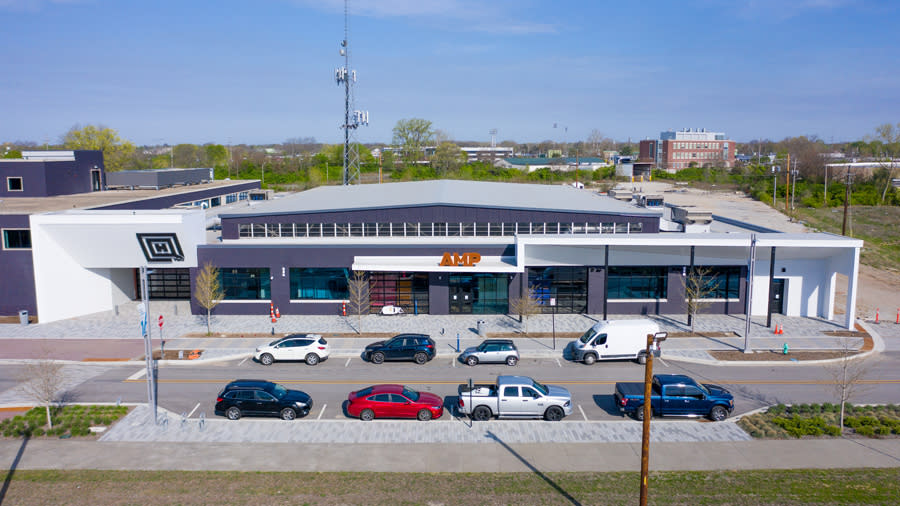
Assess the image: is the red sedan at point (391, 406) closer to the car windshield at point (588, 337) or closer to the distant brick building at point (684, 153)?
the car windshield at point (588, 337)

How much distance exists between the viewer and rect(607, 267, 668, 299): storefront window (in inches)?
1467

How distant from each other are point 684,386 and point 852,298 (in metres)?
17.6

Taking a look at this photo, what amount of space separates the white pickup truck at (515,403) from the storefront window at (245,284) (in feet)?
61.4

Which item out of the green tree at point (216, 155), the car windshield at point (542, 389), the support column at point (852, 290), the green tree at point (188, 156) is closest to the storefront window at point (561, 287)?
the car windshield at point (542, 389)

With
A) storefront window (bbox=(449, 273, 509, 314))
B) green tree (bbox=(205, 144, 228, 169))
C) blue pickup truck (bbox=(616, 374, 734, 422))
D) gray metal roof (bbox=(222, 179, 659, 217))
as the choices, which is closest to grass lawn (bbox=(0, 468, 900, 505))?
blue pickup truck (bbox=(616, 374, 734, 422))

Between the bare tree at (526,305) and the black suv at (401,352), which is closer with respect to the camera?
the black suv at (401,352)

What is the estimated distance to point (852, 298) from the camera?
3444 centimetres

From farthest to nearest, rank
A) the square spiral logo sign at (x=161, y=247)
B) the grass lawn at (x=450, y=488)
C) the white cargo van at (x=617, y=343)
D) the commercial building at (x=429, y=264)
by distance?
the square spiral logo sign at (x=161, y=247), the commercial building at (x=429, y=264), the white cargo van at (x=617, y=343), the grass lawn at (x=450, y=488)

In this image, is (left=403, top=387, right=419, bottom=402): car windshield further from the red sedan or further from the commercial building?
the commercial building

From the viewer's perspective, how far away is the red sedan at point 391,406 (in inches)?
907

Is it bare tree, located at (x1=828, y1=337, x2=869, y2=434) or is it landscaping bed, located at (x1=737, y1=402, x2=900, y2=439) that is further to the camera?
bare tree, located at (x1=828, y1=337, x2=869, y2=434)

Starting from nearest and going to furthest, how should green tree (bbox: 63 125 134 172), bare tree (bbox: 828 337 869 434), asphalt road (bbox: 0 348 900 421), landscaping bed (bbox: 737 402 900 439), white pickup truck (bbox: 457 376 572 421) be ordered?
landscaping bed (bbox: 737 402 900 439) → white pickup truck (bbox: 457 376 572 421) → asphalt road (bbox: 0 348 900 421) → bare tree (bbox: 828 337 869 434) → green tree (bbox: 63 125 134 172)

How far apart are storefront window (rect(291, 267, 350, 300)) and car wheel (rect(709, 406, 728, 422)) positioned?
850 inches

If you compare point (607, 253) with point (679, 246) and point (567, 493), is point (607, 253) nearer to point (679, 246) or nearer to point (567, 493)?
point (679, 246)
